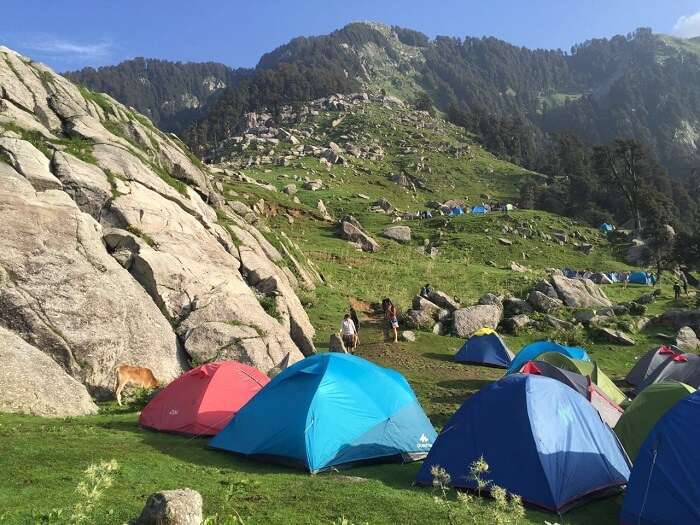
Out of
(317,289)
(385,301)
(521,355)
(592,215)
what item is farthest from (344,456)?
(592,215)

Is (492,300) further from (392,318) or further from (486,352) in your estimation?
(392,318)

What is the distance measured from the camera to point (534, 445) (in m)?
9.46

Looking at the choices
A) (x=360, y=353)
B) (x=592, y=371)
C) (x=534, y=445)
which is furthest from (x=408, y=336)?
(x=534, y=445)

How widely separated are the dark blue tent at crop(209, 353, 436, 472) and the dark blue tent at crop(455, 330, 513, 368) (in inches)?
471

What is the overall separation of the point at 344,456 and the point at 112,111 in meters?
28.2

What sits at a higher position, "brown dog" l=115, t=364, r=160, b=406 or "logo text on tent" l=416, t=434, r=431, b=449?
"brown dog" l=115, t=364, r=160, b=406

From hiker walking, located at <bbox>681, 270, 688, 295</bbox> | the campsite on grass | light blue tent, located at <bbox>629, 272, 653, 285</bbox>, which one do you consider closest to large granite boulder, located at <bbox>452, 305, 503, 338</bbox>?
the campsite on grass

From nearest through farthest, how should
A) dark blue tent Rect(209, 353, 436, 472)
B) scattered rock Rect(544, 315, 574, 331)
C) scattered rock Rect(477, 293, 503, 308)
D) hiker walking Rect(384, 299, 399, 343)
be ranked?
dark blue tent Rect(209, 353, 436, 472) → hiker walking Rect(384, 299, 399, 343) → scattered rock Rect(544, 315, 574, 331) → scattered rock Rect(477, 293, 503, 308)

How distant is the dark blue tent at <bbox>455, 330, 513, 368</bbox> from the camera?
937 inches

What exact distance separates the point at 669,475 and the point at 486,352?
51.2ft

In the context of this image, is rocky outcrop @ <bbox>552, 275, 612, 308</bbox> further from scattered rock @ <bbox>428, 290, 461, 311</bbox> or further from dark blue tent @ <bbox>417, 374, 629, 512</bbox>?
dark blue tent @ <bbox>417, 374, 629, 512</bbox>

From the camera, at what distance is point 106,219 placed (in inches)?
796

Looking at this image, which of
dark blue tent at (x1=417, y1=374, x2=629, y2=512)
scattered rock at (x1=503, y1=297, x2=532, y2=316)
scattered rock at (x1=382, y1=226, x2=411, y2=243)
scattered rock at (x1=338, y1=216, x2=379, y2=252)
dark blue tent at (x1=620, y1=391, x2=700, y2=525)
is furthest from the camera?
scattered rock at (x1=382, y1=226, x2=411, y2=243)

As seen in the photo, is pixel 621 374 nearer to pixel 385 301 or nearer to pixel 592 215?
pixel 385 301
